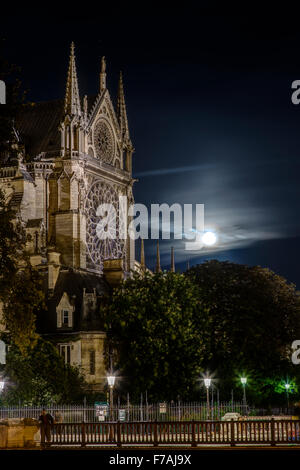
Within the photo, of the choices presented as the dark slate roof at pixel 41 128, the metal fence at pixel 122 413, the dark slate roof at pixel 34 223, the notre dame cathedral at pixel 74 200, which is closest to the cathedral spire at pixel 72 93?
the notre dame cathedral at pixel 74 200

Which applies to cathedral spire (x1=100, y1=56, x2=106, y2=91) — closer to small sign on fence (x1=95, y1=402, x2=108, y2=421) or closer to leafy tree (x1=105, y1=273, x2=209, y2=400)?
leafy tree (x1=105, y1=273, x2=209, y2=400)

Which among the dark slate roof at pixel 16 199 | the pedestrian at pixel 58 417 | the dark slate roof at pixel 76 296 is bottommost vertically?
the pedestrian at pixel 58 417

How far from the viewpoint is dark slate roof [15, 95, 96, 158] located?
92500mm

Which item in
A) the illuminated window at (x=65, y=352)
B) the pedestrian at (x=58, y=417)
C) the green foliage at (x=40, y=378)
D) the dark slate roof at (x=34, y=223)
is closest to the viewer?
the pedestrian at (x=58, y=417)

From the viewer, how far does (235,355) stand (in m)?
68.5

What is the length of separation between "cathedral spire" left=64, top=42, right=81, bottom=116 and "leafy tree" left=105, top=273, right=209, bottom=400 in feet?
94.9

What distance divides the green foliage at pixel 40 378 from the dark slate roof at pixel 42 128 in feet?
100

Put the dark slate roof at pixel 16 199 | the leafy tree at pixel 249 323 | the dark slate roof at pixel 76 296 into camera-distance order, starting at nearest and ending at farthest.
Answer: the leafy tree at pixel 249 323
the dark slate roof at pixel 76 296
the dark slate roof at pixel 16 199

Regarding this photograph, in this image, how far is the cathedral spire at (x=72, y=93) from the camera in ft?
303

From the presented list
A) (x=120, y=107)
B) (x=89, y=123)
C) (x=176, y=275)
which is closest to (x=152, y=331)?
(x=176, y=275)

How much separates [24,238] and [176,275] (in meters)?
32.7

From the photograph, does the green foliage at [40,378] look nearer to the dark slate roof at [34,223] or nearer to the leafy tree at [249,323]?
the leafy tree at [249,323]

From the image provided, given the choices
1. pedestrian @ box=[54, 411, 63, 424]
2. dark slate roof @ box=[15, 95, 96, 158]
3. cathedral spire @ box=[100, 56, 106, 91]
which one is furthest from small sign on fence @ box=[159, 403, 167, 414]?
cathedral spire @ box=[100, 56, 106, 91]

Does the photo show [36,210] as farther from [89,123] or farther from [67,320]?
[67,320]
